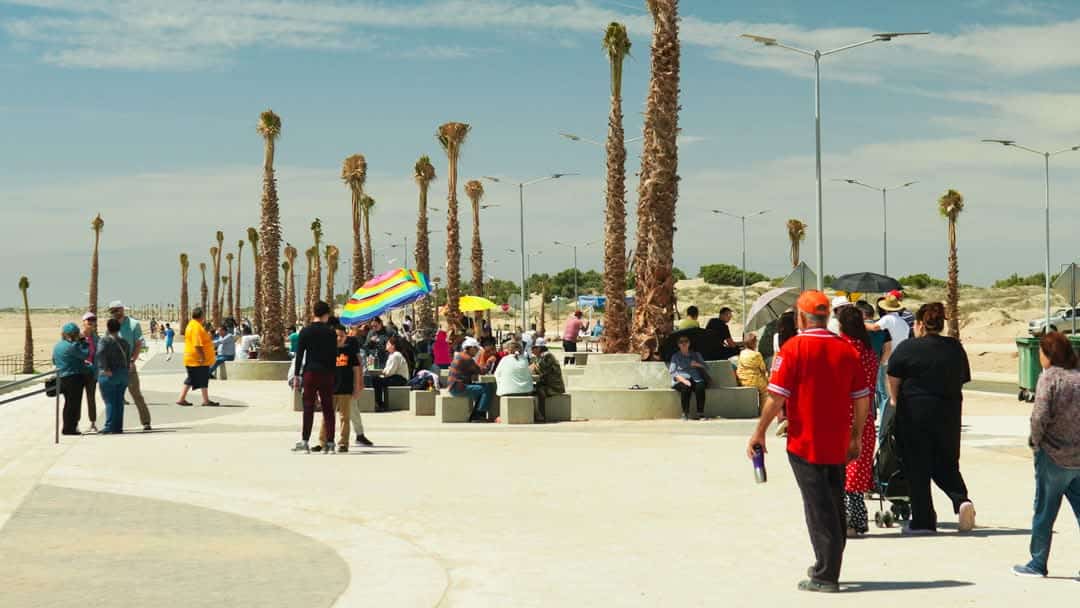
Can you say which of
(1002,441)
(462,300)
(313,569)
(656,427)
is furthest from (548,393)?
(462,300)

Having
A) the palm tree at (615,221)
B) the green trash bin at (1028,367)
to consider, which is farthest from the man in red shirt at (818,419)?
the palm tree at (615,221)

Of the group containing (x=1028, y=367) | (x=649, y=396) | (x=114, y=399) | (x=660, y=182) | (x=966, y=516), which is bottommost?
(x=966, y=516)

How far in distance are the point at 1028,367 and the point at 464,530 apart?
1754 cm

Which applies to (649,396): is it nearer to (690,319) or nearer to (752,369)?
(752,369)

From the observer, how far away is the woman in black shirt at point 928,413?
Result: 33.1 ft

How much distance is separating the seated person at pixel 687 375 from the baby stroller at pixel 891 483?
422 inches

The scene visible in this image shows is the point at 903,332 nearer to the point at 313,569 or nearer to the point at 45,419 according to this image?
the point at 313,569

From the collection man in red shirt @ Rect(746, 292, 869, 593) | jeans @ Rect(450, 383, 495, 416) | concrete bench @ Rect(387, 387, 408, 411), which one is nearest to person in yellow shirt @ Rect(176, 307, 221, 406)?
concrete bench @ Rect(387, 387, 408, 411)

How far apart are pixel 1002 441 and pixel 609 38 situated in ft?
92.3

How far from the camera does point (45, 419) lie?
21.9 metres

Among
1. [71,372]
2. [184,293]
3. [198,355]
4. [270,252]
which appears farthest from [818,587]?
[184,293]

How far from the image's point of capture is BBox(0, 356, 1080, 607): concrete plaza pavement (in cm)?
802

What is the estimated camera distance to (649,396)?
21.8 metres

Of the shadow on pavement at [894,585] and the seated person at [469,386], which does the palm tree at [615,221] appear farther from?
the shadow on pavement at [894,585]
